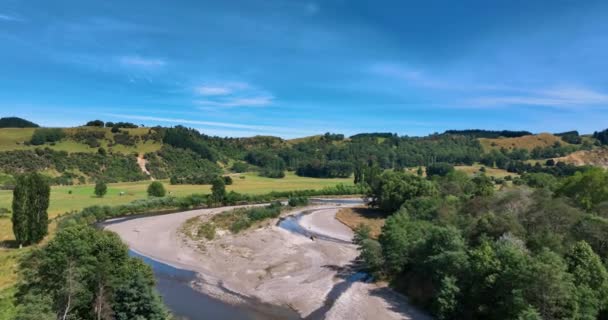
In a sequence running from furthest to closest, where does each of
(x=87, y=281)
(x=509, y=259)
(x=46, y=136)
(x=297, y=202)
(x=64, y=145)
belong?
(x=46, y=136) → (x=64, y=145) → (x=297, y=202) → (x=509, y=259) → (x=87, y=281)

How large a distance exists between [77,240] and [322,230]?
178 feet

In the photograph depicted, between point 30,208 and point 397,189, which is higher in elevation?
point 397,189

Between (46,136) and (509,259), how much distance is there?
7900 inches

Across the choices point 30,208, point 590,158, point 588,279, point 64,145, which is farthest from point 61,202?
point 590,158

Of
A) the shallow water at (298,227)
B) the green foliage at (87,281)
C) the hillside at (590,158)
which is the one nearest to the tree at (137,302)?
the green foliage at (87,281)

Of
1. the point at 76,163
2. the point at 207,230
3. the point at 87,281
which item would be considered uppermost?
the point at 76,163

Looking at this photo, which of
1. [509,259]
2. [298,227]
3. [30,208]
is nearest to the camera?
[509,259]

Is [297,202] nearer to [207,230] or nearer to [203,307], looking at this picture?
[207,230]

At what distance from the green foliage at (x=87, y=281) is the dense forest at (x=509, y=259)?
76.9ft

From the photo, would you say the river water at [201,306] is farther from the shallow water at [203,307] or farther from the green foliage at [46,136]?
the green foliage at [46,136]

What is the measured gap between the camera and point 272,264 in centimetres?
5331

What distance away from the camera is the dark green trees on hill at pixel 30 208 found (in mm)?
56000

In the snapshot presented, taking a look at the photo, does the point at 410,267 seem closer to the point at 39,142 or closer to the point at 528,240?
the point at 528,240

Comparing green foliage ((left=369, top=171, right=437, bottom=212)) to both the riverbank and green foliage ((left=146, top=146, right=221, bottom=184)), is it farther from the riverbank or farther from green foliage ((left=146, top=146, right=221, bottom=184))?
green foliage ((left=146, top=146, right=221, bottom=184))
